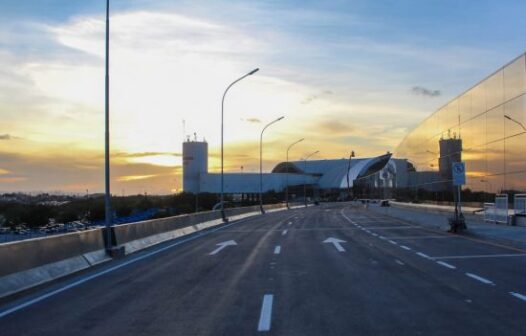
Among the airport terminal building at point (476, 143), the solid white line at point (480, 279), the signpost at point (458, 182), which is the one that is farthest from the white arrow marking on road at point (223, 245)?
the airport terminal building at point (476, 143)

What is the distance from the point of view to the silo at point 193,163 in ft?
505

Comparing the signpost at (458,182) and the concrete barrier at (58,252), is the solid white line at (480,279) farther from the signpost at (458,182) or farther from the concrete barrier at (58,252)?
the signpost at (458,182)

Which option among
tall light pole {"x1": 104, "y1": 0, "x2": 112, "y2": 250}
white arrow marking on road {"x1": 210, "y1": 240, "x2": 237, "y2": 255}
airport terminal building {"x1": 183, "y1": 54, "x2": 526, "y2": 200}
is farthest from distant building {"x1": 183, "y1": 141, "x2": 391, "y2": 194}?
tall light pole {"x1": 104, "y1": 0, "x2": 112, "y2": 250}

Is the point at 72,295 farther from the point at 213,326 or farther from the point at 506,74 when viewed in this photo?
the point at 506,74

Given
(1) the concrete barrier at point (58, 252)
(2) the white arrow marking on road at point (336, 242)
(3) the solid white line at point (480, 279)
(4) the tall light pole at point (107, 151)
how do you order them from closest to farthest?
1. (1) the concrete barrier at point (58, 252)
2. (3) the solid white line at point (480, 279)
3. (4) the tall light pole at point (107, 151)
4. (2) the white arrow marking on road at point (336, 242)

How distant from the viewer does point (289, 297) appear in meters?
10.4

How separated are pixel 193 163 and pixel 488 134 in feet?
393

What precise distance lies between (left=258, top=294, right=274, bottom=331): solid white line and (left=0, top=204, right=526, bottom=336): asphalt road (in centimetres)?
1

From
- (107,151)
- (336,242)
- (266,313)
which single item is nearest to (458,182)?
(336,242)

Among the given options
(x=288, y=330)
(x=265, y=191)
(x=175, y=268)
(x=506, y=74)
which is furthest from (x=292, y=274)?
(x=265, y=191)

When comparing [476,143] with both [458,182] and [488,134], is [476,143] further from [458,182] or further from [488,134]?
[458,182]

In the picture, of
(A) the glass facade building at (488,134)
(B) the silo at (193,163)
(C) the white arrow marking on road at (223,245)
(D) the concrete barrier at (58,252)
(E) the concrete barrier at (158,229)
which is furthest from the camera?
(B) the silo at (193,163)

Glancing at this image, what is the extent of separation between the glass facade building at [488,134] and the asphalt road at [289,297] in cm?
1762

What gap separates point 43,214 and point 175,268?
83.0 m
